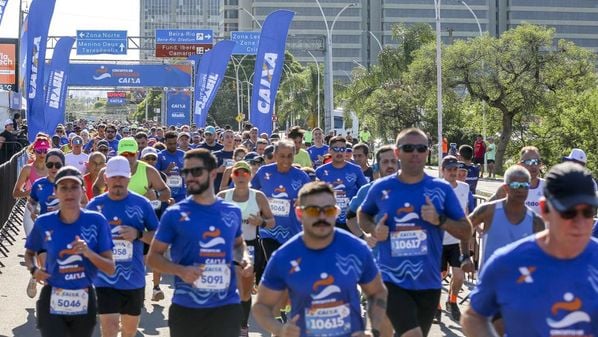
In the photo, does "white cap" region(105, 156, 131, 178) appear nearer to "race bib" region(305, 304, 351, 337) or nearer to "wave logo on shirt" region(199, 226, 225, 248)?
"wave logo on shirt" region(199, 226, 225, 248)

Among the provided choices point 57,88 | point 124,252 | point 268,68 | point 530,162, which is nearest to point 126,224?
point 124,252

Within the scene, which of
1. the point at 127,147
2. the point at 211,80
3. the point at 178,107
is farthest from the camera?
the point at 178,107

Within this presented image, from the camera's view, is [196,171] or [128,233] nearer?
[196,171]

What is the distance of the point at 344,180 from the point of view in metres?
11.8

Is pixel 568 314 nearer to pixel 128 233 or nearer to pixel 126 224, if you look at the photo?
pixel 128 233

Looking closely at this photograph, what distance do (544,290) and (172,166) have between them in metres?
10.8

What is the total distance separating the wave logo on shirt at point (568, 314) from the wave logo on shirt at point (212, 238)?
2.95m

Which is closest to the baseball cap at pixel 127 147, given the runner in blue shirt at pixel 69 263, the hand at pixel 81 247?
the runner in blue shirt at pixel 69 263

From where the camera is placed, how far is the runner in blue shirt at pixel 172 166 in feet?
46.8

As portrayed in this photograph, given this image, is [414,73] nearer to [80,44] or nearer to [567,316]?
[80,44]

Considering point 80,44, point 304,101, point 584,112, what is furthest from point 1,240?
point 304,101

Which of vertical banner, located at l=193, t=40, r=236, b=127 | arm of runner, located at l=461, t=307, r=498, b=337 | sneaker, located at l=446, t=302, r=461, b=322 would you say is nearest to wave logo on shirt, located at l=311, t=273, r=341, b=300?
arm of runner, located at l=461, t=307, r=498, b=337

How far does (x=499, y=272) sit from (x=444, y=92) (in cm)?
3975

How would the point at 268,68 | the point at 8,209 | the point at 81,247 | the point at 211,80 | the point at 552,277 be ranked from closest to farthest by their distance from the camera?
the point at 552,277
the point at 81,247
the point at 8,209
the point at 268,68
the point at 211,80
